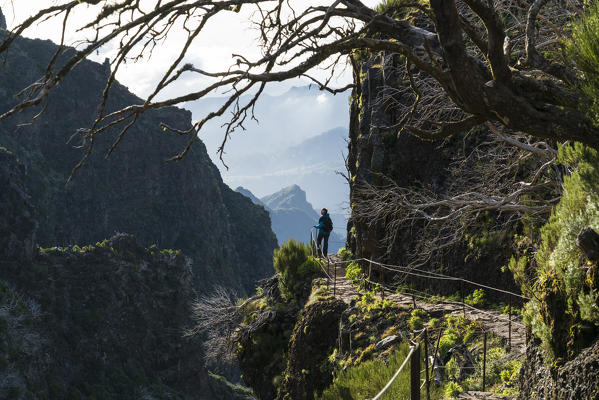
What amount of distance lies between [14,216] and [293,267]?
6370 cm

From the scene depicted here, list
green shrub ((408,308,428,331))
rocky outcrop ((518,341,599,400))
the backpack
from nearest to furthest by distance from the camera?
rocky outcrop ((518,341,599,400)), green shrub ((408,308,428,331)), the backpack

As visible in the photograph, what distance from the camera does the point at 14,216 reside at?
2776 inches

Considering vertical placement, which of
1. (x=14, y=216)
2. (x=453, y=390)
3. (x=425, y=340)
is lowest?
(x=453, y=390)

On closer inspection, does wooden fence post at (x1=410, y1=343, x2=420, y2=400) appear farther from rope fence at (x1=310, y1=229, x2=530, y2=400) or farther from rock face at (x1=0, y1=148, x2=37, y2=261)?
rock face at (x1=0, y1=148, x2=37, y2=261)

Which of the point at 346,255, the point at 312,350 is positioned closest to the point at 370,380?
the point at 312,350

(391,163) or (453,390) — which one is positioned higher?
(391,163)

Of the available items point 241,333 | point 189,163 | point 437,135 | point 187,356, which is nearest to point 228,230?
point 189,163

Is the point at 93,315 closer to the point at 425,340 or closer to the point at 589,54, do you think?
the point at 425,340

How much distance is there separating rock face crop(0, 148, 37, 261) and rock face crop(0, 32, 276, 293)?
34.9 metres

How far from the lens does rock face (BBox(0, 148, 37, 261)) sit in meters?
68.3

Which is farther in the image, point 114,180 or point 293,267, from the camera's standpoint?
point 114,180

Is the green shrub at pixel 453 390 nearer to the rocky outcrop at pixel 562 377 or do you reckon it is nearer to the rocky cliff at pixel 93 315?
the rocky outcrop at pixel 562 377

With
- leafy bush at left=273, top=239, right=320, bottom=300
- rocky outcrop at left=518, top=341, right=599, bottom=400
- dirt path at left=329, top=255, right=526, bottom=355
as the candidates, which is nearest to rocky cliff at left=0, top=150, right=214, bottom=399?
leafy bush at left=273, top=239, right=320, bottom=300

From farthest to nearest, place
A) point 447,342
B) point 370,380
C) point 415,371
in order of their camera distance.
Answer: point 447,342, point 370,380, point 415,371
